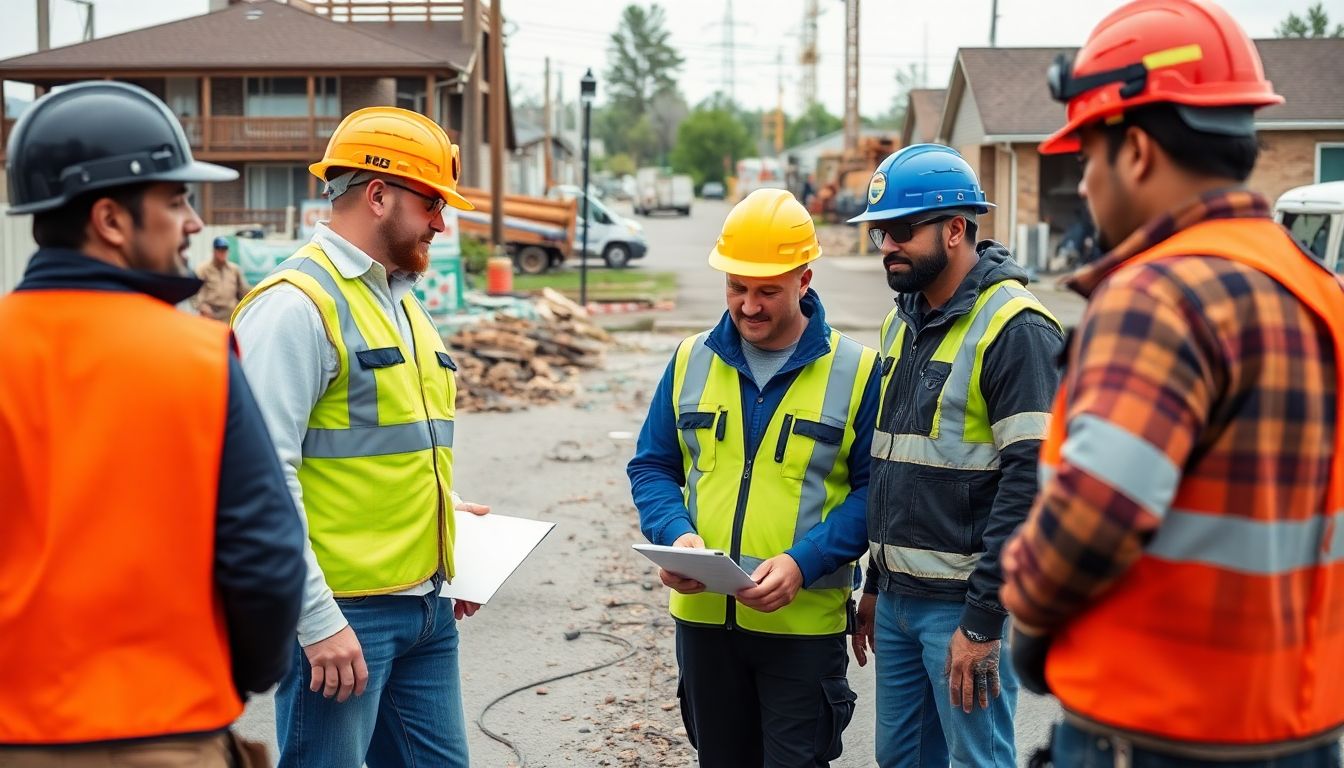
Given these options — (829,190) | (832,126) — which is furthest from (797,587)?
(832,126)

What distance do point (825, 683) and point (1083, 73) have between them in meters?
2.12

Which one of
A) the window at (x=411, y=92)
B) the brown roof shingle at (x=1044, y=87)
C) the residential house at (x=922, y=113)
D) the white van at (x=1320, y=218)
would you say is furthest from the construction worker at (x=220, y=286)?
the residential house at (x=922, y=113)

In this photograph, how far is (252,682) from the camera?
2516 mm

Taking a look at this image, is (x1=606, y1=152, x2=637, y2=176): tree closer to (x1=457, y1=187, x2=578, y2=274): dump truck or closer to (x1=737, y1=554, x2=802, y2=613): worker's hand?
(x1=457, y1=187, x2=578, y2=274): dump truck

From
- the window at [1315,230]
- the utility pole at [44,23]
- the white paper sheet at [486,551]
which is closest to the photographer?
the white paper sheet at [486,551]

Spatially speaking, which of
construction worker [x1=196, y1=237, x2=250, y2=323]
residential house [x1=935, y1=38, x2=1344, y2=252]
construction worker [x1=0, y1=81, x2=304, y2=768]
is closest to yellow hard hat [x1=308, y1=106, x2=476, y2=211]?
construction worker [x1=0, y1=81, x2=304, y2=768]

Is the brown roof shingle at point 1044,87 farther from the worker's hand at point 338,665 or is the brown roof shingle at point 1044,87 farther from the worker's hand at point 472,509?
the worker's hand at point 338,665

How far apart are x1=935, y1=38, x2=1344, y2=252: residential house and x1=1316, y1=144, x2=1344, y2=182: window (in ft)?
0.08

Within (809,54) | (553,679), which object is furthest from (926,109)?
(809,54)

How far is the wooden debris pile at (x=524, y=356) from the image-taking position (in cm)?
1535

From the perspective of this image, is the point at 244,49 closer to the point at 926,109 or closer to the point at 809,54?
the point at 926,109

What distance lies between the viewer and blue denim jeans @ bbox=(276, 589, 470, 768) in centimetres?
348

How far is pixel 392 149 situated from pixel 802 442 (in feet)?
4.76

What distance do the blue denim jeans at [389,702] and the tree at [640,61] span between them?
483 feet
